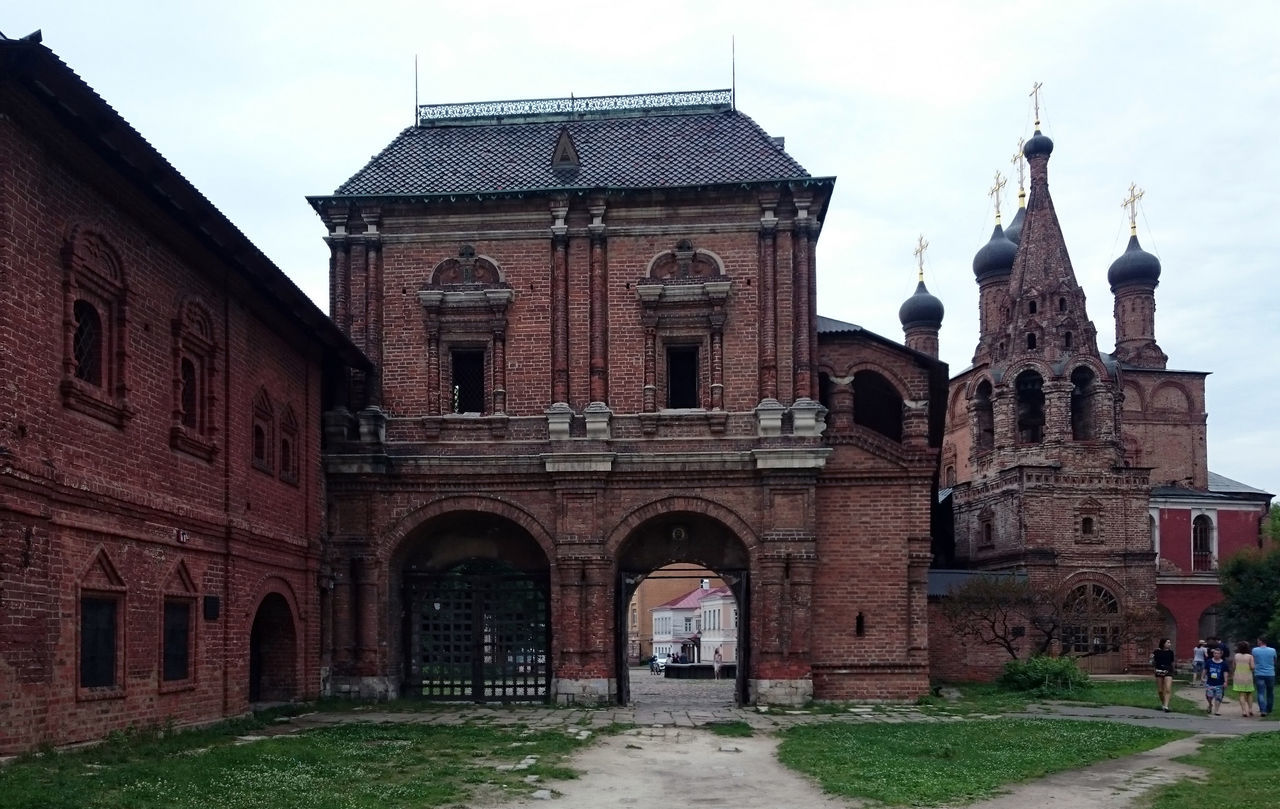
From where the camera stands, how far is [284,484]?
748 inches

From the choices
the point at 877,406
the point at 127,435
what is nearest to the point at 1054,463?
the point at 877,406

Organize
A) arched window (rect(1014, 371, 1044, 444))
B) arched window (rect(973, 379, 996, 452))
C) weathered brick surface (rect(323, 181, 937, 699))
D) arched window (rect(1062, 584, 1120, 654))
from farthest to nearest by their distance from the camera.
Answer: arched window (rect(973, 379, 996, 452))
arched window (rect(1014, 371, 1044, 444))
arched window (rect(1062, 584, 1120, 654))
weathered brick surface (rect(323, 181, 937, 699))

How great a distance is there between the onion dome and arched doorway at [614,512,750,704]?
23854mm

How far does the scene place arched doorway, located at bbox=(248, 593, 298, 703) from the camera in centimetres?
1914

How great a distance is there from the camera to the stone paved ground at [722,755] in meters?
11.1

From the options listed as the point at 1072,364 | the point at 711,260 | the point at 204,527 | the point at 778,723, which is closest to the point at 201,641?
the point at 204,527

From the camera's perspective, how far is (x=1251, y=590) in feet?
104

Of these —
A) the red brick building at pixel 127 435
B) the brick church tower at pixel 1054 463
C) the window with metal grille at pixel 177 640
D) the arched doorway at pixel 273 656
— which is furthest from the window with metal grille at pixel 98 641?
the brick church tower at pixel 1054 463

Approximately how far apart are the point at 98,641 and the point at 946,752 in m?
8.97

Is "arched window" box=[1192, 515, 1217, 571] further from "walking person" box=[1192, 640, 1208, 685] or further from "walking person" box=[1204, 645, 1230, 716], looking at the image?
"walking person" box=[1204, 645, 1230, 716]

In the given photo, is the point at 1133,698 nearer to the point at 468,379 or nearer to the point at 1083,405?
the point at 468,379

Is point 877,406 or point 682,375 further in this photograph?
point 877,406

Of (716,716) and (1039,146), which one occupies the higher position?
(1039,146)

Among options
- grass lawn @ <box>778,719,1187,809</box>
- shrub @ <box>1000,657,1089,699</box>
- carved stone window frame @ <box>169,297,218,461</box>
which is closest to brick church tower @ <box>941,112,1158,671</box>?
shrub @ <box>1000,657,1089,699</box>
